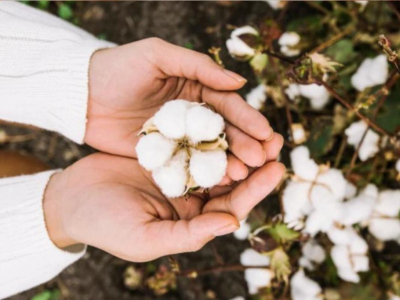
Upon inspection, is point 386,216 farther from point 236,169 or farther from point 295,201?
point 236,169

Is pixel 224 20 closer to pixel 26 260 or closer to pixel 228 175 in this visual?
pixel 228 175

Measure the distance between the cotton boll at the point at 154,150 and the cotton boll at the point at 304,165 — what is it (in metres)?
0.36

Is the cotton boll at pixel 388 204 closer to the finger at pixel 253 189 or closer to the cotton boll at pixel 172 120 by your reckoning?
the finger at pixel 253 189

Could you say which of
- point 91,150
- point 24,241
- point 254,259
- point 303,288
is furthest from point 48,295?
point 303,288

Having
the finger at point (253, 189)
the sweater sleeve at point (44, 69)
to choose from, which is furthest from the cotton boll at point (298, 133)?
the sweater sleeve at point (44, 69)

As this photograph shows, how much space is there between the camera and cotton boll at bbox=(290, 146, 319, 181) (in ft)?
4.04

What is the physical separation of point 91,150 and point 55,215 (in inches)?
22.7

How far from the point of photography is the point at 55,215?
4.00ft

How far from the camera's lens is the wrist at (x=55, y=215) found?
3.97ft

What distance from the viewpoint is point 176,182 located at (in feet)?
3.28

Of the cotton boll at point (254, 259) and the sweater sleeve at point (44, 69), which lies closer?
the sweater sleeve at point (44, 69)

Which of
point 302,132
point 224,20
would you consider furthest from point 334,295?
point 224,20

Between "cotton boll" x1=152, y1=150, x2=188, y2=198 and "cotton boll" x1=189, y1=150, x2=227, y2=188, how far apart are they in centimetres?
2

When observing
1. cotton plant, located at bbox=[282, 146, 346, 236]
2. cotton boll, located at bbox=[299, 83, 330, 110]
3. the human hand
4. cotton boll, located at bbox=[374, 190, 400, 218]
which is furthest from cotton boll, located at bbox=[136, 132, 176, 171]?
cotton boll, located at bbox=[374, 190, 400, 218]
